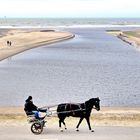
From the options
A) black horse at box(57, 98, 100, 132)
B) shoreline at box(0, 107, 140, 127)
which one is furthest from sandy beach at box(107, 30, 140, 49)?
black horse at box(57, 98, 100, 132)

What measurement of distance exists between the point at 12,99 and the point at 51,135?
1404 centimetres

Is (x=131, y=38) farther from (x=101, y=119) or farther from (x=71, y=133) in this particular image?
(x=71, y=133)

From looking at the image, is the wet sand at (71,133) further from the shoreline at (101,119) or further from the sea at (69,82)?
the sea at (69,82)

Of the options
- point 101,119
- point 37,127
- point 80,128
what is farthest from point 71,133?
point 101,119

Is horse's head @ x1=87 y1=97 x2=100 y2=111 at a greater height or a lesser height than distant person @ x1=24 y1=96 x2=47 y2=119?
greater

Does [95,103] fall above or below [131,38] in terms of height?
above

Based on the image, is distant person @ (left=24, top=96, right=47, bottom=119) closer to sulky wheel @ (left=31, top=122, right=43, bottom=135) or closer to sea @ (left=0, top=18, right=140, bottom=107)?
sulky wheel @ (left=31, top=122, right=43, bottom=135)

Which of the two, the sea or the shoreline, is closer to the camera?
the shoreline

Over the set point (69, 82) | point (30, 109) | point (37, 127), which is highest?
point (30, 109)

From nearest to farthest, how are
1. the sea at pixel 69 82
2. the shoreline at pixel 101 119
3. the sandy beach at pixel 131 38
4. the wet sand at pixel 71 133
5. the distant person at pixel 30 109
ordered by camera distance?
the wet sand at pixel 71 133 → the distant person at pixel 30 109 → the shoreline at pixel 101 119 → the sea at pixel 69 82 → the sandy beach at pixel 131 38

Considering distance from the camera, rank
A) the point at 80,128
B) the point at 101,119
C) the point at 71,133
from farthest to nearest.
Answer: the point at 101,119 → the point at 80,128 → the point at 71,133

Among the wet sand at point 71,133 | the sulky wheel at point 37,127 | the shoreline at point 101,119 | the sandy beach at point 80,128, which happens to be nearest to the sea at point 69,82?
the shoreline at point 101,119

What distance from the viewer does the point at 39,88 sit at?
37.2m

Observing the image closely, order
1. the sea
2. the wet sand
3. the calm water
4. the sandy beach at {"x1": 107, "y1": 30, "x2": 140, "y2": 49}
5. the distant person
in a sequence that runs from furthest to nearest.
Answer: the sandy beach at {"x1": 107, "y1": 30, "x2": 140, "y2": 49} → the calm water → the sea → the distant person → the wet sand
